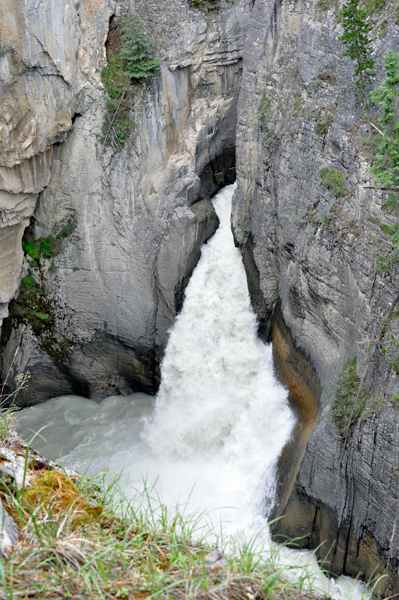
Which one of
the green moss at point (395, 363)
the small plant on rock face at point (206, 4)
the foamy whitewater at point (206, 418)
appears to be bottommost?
the foamy whitewater at point (206, 418)

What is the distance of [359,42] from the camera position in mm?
8312

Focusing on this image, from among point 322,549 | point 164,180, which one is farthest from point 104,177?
point 322,549

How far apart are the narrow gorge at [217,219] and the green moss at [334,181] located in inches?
1.1

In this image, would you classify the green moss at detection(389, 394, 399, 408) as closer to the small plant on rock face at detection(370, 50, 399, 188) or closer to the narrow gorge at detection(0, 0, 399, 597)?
the narrow gorge at detection(0, 0, 399, 597)

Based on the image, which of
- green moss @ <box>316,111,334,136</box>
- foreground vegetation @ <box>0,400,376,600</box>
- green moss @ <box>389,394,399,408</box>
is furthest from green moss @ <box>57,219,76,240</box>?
foreground vegetation @ <box>0,400,376,600</box>

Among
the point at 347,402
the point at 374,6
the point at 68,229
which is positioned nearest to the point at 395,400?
the point at 347,402

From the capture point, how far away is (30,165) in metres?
11.5

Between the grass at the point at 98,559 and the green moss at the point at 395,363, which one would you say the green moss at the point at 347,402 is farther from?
the grass at the point at 98,559

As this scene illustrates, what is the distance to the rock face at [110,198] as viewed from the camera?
11516mm

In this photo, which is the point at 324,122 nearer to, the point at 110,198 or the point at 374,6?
the point at 374,6

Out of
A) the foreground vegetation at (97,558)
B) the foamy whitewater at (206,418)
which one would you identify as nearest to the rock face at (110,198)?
the foamy whitewater at (206,418)

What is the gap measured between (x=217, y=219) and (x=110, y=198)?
2.93 m

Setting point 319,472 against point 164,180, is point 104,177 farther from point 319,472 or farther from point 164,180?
point 319,472

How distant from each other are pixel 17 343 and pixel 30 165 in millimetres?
4697
